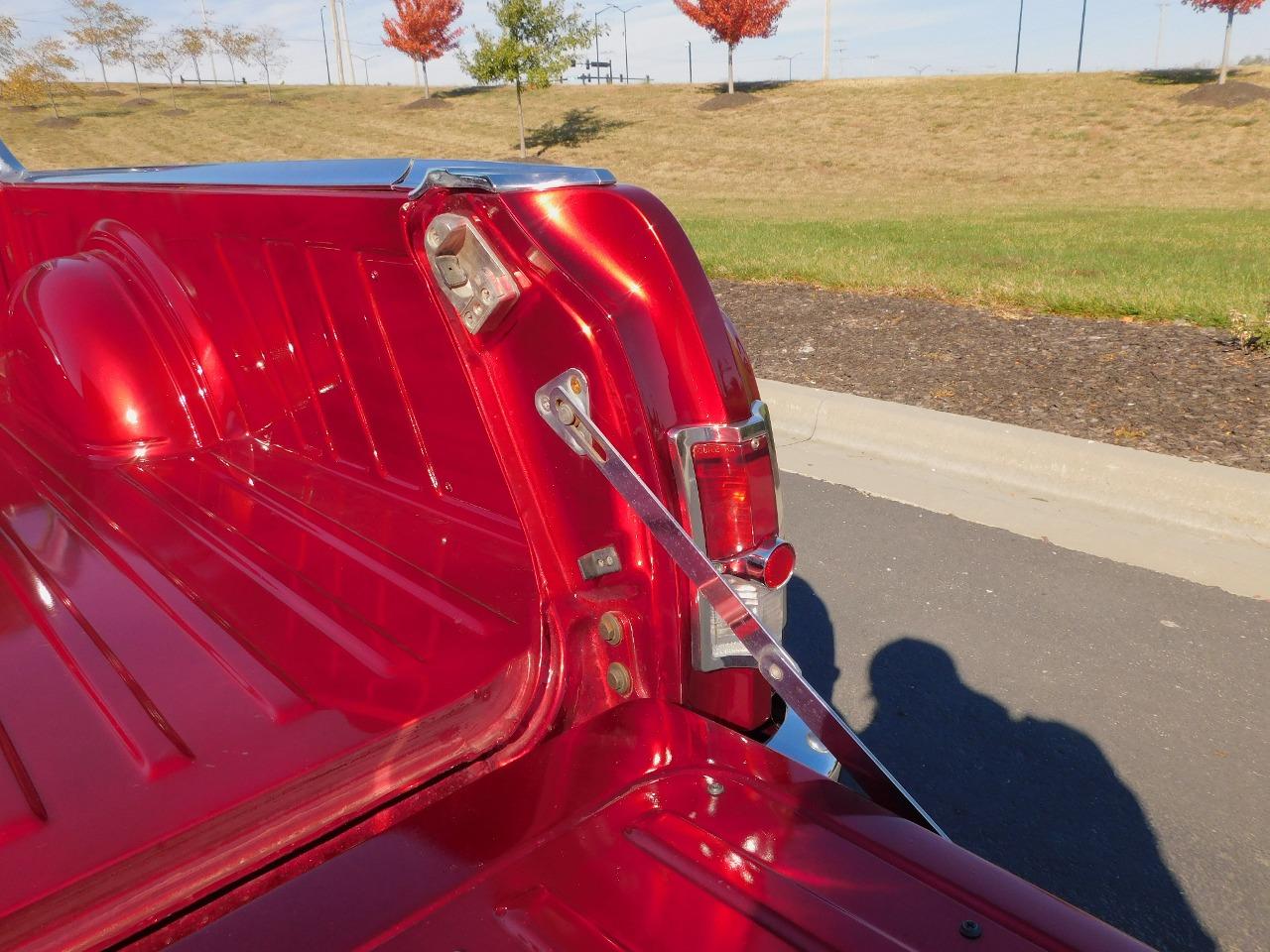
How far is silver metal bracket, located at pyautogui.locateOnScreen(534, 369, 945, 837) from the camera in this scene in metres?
1.48

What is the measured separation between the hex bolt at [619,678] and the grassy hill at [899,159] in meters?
6.33

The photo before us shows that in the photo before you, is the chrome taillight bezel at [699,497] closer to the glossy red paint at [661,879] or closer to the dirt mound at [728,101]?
the glossy red paint at [661,879]

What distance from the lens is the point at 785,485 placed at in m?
4.72

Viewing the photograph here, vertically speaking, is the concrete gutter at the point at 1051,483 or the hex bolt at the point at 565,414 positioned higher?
the hex bolt at the point at 565,414

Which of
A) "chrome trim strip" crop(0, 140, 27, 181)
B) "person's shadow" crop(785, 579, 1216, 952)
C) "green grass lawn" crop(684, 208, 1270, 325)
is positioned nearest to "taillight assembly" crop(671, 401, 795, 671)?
"person's shadow" crop(785, 579, 1216, 952)

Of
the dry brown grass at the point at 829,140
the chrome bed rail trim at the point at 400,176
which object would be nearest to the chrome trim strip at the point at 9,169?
the chrome bed rail trim at the point at 400,176

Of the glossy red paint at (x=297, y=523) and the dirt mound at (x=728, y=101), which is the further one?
the dirt mound at (x=728, y=101)

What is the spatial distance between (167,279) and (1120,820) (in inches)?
114

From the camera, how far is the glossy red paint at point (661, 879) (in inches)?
46.3

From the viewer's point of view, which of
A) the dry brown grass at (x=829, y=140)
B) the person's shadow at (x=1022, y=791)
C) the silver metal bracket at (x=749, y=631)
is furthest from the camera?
the dry brown grass at (x=829, y=140)

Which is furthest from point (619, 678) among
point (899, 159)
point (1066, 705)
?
point (899, 159)

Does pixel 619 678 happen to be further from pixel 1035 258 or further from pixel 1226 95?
pixel 1226 95

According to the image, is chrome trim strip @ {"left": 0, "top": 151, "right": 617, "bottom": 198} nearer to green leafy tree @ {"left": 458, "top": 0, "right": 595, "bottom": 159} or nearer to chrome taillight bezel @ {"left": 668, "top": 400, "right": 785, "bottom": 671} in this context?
chrome taillight bezel @ {"left": 668, "top": 400, "right": 785, "bottom": 671}

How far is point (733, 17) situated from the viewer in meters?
41.6
